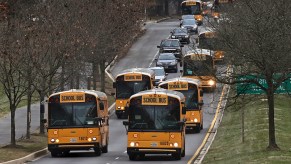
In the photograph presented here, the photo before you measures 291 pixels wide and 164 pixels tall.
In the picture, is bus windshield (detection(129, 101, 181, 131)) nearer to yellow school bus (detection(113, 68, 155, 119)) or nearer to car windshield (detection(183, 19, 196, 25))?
yellow school bus (detection(113, 68, 155, 119))

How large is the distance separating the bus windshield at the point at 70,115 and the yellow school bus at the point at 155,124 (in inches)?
101

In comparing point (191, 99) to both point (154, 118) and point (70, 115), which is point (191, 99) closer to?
point (70, 115)

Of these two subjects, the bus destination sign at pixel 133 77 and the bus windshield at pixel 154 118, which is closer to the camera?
the bus windshield at pixel 154 118

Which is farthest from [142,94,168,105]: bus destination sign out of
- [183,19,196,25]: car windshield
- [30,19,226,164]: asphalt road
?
[183,19,196,25]: car windshield

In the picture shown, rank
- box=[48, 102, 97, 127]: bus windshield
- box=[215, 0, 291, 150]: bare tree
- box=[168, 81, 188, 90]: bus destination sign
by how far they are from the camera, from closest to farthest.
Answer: box=[215, 0, 291, 150]: bare tree < box=[48, 102, 97, 127]: bus windshield < box=[168, 81, 188, 90]: bus destination sign

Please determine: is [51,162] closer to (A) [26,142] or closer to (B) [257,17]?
(A) [26,142]

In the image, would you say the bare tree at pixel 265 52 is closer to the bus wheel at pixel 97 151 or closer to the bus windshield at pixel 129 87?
the bus wheel at pixel 97 151

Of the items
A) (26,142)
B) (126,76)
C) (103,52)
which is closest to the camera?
(26,142)

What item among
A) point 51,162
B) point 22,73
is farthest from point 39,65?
point 51,162

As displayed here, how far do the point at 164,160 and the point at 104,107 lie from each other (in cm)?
462

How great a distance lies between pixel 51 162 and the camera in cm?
3788

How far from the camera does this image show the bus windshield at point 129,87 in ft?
188

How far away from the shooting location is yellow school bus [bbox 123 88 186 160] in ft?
121

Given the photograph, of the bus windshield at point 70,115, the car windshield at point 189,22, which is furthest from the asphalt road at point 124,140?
the car windshield at point 189,22
